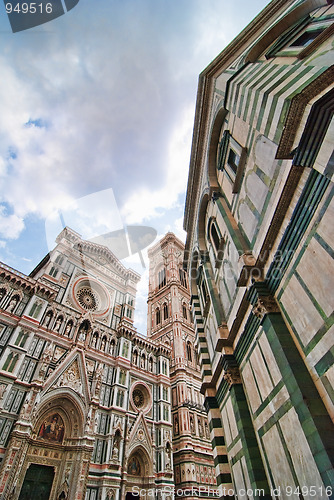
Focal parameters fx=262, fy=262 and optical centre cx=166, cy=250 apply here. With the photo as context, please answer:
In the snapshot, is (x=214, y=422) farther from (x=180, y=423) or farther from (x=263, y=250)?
(x=180, y=423)

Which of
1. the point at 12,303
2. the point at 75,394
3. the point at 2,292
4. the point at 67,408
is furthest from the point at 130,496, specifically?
the point at 2,292

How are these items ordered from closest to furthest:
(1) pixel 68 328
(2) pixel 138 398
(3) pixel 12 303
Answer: (3) pixel 12 303 < (1) pixel 68 328 < (2) pixel 138 398

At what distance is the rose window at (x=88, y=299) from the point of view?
2556cm

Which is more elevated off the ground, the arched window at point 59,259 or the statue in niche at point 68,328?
the arched window at point 59,259

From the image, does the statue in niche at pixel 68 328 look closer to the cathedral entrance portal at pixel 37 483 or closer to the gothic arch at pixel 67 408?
the gothic arch at pixel 67 408

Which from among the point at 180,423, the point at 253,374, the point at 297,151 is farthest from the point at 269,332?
the point at 180,423

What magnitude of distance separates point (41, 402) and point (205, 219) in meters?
15.7

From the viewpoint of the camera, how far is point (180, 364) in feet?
95.7

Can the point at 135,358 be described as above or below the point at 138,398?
above

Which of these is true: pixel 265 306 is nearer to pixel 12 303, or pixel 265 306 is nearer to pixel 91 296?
pixel 12 303

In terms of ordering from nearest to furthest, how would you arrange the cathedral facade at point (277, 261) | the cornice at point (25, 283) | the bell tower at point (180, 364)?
the cathedral facade at point (277, 261) → the cornice at point (25, 283) → the bell tower at point (180, 364)

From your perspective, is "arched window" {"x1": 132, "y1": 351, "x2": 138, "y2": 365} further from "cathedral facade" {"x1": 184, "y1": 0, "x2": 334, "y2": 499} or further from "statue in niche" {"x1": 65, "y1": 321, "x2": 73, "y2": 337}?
"cathedral facade" {"x1": 184, "y1": 0, "x2": 334, "y2": 499}

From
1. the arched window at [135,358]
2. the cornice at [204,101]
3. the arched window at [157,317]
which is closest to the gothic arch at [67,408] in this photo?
the arched window at [135,358]

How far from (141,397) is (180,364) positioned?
653cm
